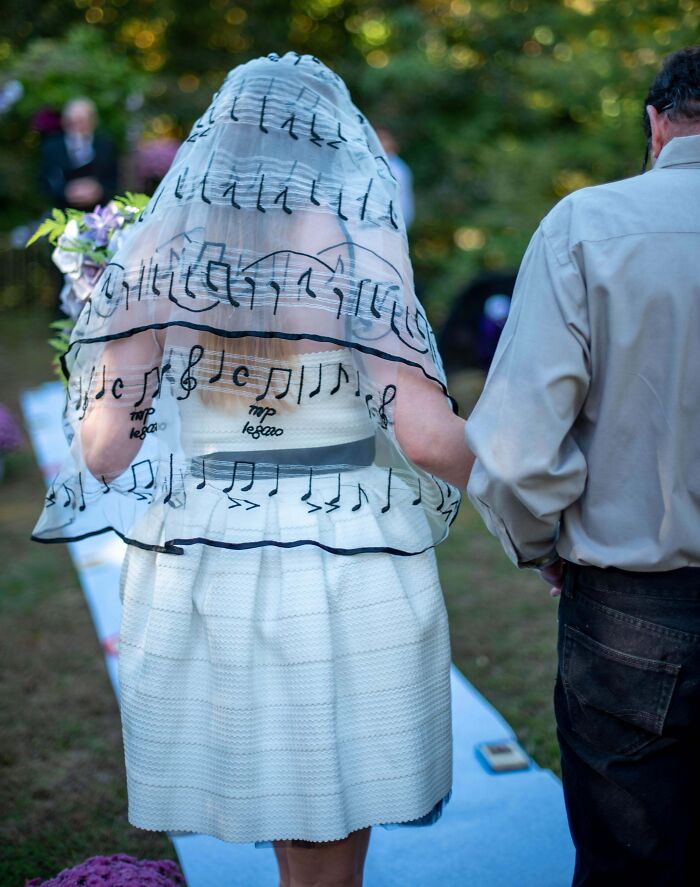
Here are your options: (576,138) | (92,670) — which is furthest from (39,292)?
(92,670)

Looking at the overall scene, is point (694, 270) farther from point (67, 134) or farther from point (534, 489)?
point (67, 134)

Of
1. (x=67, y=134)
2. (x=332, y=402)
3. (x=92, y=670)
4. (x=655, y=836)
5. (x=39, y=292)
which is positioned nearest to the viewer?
(x=655, y=836)

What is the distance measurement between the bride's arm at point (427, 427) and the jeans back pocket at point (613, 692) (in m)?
0.37

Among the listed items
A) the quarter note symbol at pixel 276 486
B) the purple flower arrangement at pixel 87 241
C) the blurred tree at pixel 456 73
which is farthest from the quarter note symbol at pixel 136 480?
the blurred tree at pixel 456 73

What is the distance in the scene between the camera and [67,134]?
9.93 m

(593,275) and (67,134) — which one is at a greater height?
(593,275)

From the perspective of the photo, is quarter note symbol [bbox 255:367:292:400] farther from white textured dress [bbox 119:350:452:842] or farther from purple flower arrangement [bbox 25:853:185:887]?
purple flower arrangement [bbox 25:853:185:887]

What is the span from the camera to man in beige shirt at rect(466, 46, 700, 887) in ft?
4.88

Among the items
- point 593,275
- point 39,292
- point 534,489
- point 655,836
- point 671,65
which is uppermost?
point 671,65

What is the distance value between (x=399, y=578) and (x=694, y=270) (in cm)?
77

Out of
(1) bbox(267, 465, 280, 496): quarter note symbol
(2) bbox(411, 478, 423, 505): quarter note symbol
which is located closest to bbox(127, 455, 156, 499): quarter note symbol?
(1) bbox(267, 465, 280, 496): quarter note symbol

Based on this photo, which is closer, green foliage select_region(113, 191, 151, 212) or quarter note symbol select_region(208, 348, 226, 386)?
quarter note symbol select_region(208, 348, 226, 386)

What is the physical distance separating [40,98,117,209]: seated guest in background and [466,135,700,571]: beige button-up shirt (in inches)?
332

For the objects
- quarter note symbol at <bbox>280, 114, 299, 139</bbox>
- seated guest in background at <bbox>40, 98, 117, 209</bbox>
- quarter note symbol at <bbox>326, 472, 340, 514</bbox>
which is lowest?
seated guest in background at <bbox>40, 98, 117, 209</bbox>
